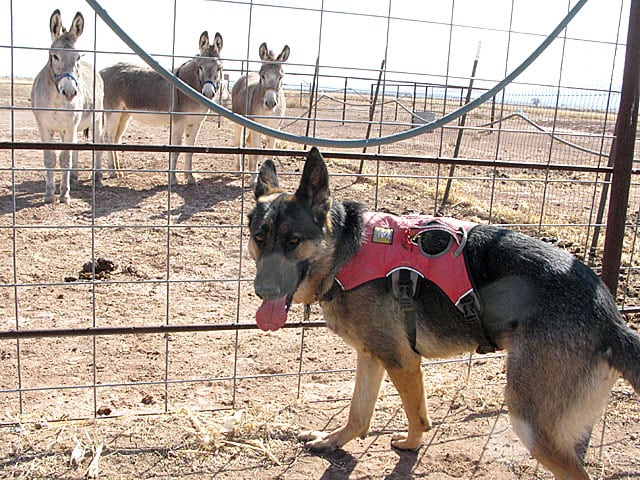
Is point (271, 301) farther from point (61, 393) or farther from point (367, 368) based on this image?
point (61, 393)

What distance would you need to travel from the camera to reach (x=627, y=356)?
3.11 metres

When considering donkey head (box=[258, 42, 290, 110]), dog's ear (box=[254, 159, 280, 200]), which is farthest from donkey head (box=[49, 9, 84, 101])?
dog's ear (box=[254, 159, 280, 200])

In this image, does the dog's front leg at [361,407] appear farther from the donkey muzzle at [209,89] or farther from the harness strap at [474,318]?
the donkey muzzle at [209,89]

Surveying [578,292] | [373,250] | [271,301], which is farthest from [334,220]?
[578,292]

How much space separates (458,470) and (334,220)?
169 centimetres

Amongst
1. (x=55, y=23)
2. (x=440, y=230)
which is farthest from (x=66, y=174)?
(x=440, y=230)

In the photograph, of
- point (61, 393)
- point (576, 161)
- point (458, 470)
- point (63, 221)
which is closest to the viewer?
point (458, 470)

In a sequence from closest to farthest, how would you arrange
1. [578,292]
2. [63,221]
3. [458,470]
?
[578,292] < [458,470] < [63,221]

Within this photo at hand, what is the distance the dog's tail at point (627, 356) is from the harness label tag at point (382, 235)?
1268 millimetres

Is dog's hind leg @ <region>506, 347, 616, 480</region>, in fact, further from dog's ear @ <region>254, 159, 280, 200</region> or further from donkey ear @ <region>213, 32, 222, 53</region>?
donkey ear @ <region>213, 32, 222, 53</region>

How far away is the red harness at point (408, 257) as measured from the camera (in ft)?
11.3

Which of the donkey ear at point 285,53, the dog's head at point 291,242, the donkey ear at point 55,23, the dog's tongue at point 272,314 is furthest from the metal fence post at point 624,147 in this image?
the donkey ear at point 285,53

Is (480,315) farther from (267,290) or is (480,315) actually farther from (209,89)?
(209,89)

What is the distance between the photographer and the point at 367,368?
12.9 ft
